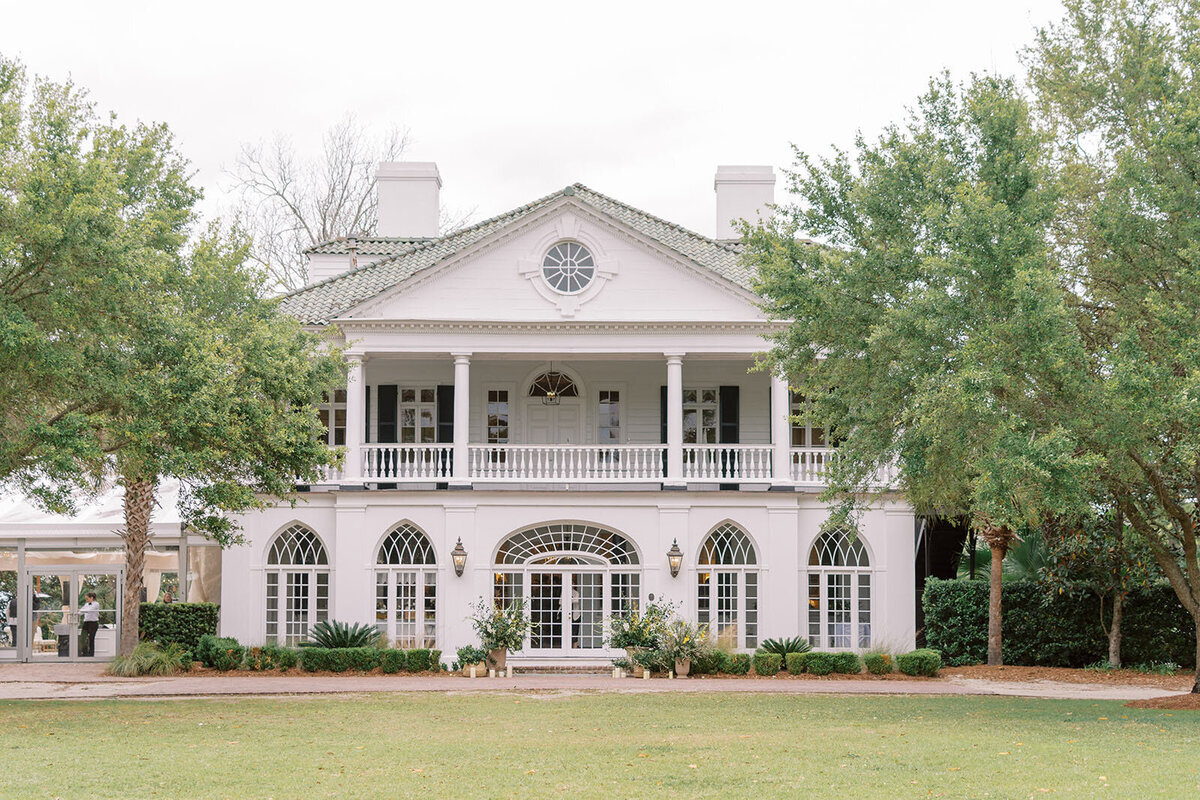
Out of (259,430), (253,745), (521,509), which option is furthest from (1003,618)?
(253,745)

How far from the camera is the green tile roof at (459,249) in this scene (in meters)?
26.3

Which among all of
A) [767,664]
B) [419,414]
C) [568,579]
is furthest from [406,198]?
[767,664]

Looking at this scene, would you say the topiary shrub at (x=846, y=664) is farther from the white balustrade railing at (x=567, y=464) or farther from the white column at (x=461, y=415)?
the white column at (x=461, y=415)

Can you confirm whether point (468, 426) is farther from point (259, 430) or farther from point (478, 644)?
point (259, 430)

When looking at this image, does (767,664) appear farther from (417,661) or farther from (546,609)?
(417,661)

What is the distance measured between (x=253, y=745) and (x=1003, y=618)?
55.1 ft

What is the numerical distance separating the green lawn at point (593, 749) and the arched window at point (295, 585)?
7.13 metres

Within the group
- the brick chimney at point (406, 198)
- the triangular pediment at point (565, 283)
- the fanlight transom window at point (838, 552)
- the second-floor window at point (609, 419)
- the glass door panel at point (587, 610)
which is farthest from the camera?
the brick chimney at point (406, 198)

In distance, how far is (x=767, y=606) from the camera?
25938 millimetres

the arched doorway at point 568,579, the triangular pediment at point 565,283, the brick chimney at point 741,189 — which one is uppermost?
the brick chimney at point 741,189

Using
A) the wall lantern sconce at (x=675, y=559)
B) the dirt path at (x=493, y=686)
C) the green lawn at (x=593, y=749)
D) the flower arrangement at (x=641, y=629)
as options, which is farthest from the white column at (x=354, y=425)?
the green lawn at (x=593, y=749)

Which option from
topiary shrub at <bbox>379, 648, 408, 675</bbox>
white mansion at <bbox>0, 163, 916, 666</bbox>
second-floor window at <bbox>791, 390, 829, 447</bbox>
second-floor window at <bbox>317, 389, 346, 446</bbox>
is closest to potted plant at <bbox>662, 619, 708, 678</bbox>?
white mansion at <bbox>0, 163, 916, 666</bbox>

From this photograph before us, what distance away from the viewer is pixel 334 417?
27781 millimetres

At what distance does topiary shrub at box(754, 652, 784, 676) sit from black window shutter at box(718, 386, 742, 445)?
5.13 meters
